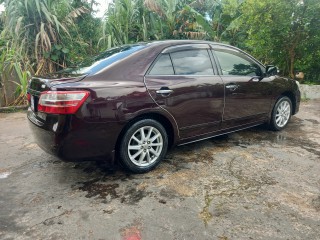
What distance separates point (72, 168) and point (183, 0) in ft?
26.9

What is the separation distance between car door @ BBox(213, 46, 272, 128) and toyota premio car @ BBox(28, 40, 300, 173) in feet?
0.05

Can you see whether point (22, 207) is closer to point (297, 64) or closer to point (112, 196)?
point (112, 196)

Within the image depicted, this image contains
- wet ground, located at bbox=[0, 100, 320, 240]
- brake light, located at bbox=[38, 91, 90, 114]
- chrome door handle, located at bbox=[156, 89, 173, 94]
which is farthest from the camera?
chrome door handle, located at bbox=[156, 89, 173, 94]

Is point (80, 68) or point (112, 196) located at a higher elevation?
point (80, 68)

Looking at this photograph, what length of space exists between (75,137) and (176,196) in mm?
1135

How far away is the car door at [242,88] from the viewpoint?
3.94 m

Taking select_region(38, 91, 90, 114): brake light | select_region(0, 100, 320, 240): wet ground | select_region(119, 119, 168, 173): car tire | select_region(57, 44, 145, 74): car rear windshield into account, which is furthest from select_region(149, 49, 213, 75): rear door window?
select_region(0, 100, 320, 240): wet ground

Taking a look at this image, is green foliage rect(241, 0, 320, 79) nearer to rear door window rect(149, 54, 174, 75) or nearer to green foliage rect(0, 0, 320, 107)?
green foliage rect(0, 0, 320, 107)

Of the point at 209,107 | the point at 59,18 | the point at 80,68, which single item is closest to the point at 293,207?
the point at 209,107

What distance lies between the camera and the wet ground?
234cm

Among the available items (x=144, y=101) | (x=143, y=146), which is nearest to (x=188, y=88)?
(x=144, y=101)

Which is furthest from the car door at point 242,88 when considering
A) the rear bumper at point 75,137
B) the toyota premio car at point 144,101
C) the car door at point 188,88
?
the rear bumper at point 75,137

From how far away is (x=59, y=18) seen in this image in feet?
24.4

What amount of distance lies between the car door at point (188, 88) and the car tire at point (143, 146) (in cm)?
26
